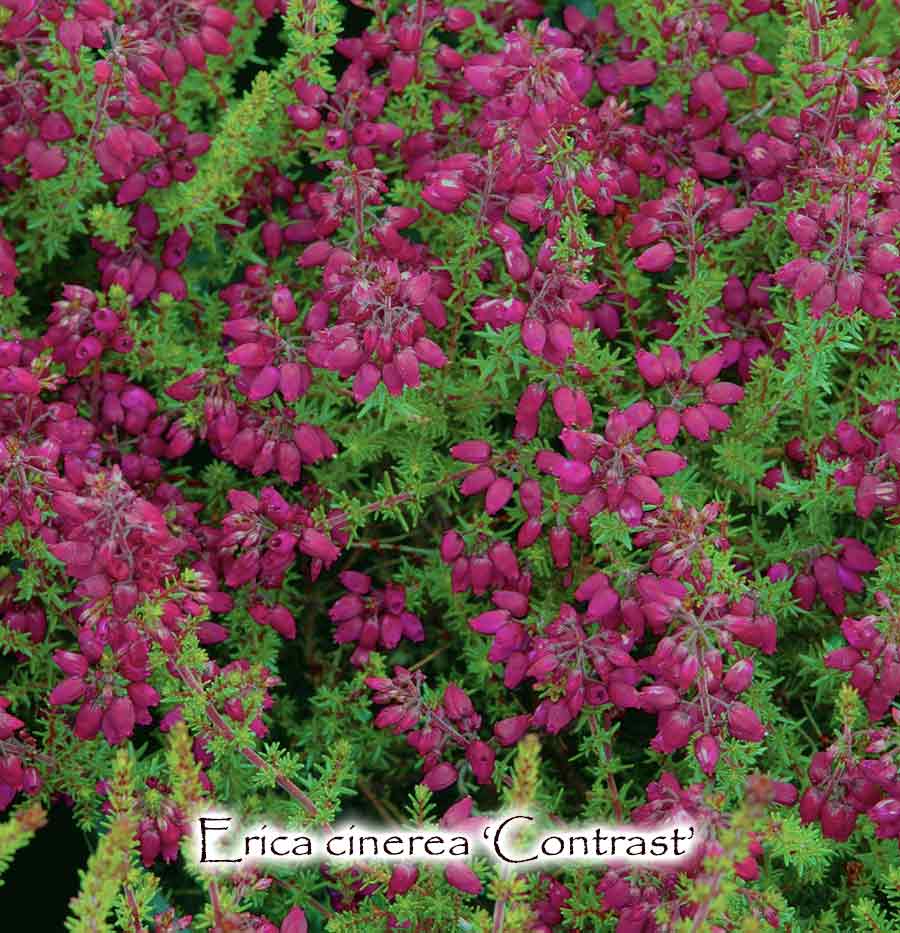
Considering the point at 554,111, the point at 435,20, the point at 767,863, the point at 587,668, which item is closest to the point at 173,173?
the point at 435,20

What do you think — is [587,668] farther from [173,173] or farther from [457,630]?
[173,173]

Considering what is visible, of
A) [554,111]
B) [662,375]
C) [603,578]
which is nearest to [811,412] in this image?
[662,375]

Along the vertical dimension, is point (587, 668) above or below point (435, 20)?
below

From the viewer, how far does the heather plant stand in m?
2.25

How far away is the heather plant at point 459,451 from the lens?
2.25 m

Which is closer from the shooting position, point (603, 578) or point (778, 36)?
point (603, 578)

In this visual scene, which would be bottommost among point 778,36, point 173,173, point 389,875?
point 389,875

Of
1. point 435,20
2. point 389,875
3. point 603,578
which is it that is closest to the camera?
point 389,875

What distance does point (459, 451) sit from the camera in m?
2.58

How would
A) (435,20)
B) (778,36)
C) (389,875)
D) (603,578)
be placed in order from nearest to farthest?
(389,875)
(603,578)
(435,20)
(778,36)

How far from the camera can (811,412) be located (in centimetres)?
273

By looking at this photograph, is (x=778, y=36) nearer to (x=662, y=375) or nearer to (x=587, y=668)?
(x=662, y=375)

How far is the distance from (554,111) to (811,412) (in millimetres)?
870

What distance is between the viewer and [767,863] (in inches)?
96.8
